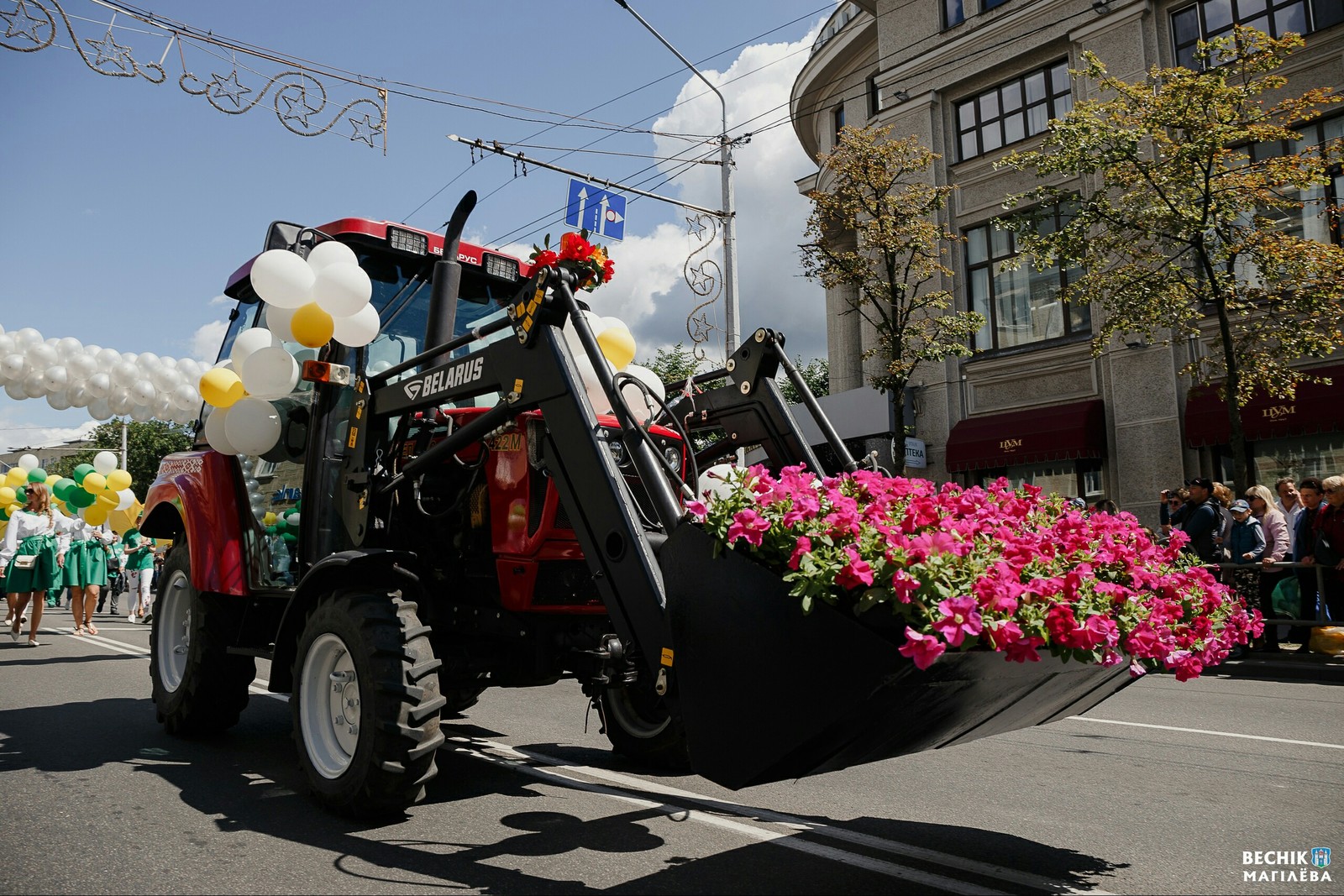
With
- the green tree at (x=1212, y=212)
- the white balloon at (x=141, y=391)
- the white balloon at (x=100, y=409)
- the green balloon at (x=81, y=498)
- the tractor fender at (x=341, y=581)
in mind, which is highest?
the green tree at (x=1212, y=212)

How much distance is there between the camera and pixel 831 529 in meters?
2.99

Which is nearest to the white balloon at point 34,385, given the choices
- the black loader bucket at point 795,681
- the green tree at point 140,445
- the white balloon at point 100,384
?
the white balloon at point 100,384

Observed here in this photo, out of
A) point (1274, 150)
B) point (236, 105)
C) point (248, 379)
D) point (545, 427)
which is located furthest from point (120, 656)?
point (1274, 150)

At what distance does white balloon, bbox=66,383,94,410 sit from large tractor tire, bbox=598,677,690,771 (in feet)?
28.7

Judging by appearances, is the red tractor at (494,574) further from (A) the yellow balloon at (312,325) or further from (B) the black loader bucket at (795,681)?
(A) the yellow balloon at (312,325)

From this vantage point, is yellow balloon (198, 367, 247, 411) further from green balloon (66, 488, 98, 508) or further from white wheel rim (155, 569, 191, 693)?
green balloon (66, 488, 98, 508)

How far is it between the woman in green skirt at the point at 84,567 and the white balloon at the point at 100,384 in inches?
116

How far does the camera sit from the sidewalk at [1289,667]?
9.58m

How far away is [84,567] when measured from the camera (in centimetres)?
1308

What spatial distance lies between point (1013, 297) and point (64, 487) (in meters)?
18.6

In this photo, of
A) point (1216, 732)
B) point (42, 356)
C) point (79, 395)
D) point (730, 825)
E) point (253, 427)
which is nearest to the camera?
point (730, 825)

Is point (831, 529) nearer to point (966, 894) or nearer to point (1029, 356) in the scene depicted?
point (966, 894)

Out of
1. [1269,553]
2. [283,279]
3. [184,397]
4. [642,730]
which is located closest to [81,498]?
[184,397]

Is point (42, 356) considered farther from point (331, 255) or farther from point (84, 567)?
point (331, 255)
